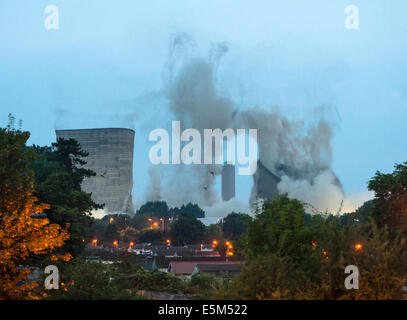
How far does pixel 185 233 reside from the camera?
125m

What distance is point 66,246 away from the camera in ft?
156

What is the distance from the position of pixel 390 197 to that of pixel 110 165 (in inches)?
5148

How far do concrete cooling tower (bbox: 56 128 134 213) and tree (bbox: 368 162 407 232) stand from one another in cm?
12692

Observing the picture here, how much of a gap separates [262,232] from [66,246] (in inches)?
1131

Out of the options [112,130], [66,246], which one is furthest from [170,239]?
[66,246]

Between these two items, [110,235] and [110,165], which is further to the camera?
[110,165]

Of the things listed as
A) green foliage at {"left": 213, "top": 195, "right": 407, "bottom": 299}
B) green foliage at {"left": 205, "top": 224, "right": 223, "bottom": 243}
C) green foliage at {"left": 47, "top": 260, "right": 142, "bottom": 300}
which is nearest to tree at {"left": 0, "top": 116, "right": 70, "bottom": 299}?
green foliage at {"left": 47, "top": 260, "right": 142, "bottom": 300}

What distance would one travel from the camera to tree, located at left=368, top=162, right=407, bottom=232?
54562 mm

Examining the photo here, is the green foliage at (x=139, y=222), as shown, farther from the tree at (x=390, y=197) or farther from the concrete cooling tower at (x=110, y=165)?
the tree at (x=390, y=197)

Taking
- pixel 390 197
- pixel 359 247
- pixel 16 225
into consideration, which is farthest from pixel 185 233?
pixel 359 247

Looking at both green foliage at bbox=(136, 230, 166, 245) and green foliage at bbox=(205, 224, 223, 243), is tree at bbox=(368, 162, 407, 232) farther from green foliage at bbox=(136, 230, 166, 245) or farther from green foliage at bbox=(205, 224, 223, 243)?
green foliage at bbox=(136, 230, 166, 245)

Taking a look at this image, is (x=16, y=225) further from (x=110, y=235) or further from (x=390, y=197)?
(x=110, y=235)

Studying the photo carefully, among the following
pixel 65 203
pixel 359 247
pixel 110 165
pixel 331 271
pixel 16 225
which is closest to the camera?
pixel 331 271
